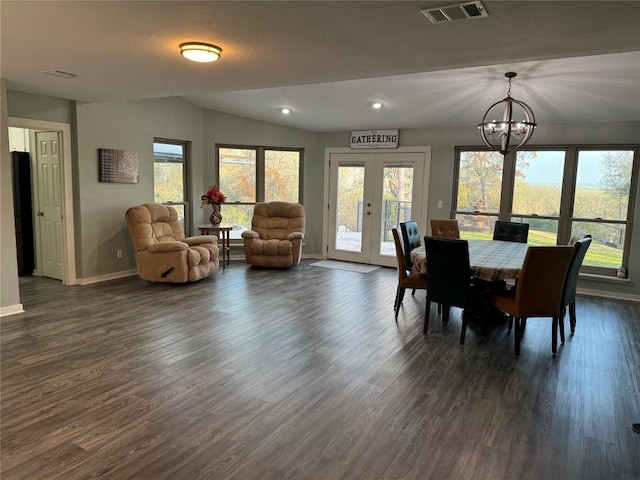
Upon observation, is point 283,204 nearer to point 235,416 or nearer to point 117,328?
point 117,328

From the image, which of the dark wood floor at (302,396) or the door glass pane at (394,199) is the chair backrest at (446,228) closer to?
the door glass pane at (394,199)

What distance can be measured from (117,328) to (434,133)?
538 centimetres

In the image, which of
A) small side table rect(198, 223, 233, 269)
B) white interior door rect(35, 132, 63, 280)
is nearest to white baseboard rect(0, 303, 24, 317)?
white interior door rect(35, 132, 63, 280)

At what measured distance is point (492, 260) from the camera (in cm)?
395

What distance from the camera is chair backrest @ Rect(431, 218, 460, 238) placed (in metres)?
5.80

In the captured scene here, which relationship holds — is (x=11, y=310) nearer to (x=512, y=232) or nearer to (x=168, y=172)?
(x=168, y=172)

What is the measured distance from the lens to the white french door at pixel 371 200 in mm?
7137

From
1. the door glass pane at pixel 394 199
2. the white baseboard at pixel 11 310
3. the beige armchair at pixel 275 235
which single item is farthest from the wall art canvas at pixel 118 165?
the door glass pane at pixel 394 199

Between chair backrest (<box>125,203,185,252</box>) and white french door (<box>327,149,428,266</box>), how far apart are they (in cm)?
294

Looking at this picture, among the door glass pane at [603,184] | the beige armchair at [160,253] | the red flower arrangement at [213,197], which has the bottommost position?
the beige armchair at [160,253]

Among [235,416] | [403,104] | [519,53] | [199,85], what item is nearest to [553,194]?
[403,104]

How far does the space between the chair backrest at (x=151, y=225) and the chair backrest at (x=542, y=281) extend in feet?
14.7

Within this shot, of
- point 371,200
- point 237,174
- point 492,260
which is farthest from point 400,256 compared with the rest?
point 237,174

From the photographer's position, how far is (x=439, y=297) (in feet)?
12.8
